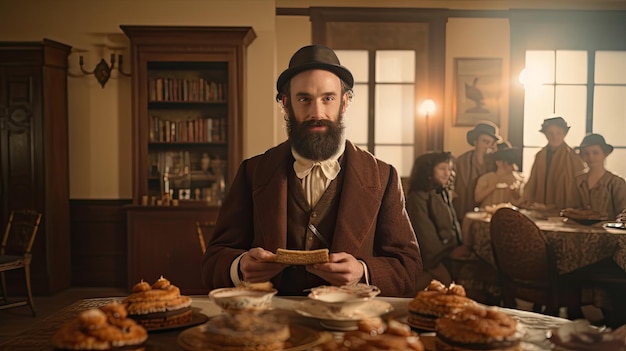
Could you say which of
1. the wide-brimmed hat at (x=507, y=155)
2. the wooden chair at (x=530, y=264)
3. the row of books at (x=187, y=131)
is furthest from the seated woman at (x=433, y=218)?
the row of books at (x=187, y=131)

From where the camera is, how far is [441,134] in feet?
24.5

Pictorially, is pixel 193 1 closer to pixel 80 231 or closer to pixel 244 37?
pixel 244 37

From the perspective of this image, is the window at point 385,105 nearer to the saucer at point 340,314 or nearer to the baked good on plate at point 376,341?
the saucer at point 340,314

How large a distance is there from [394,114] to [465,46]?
1145mm

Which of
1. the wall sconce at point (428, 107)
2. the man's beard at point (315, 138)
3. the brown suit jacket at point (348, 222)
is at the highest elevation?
the wall sconce at point (428, 107)

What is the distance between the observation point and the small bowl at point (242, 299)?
1.45 m

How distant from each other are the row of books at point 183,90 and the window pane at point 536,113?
3.92 meters

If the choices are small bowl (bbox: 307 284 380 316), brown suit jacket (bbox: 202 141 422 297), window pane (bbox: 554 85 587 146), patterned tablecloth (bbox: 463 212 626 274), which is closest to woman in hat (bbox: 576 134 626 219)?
patterned tablecloth (bbox: 463 212 626 274)

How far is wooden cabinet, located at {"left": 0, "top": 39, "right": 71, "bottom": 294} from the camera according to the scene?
594 cm

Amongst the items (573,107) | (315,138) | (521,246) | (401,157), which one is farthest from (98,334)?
(573,107)

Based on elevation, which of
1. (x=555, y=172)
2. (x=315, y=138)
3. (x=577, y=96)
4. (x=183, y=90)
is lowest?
(x=555, y=172)

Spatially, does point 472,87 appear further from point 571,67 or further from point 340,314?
point 340,314

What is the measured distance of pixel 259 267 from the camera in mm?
1854

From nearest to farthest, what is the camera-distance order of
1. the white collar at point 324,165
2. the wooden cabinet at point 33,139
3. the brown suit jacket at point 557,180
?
the white collar at point 324,165
the wooden cabinet at point 33,139
the brown suit jacket at point 557,180
